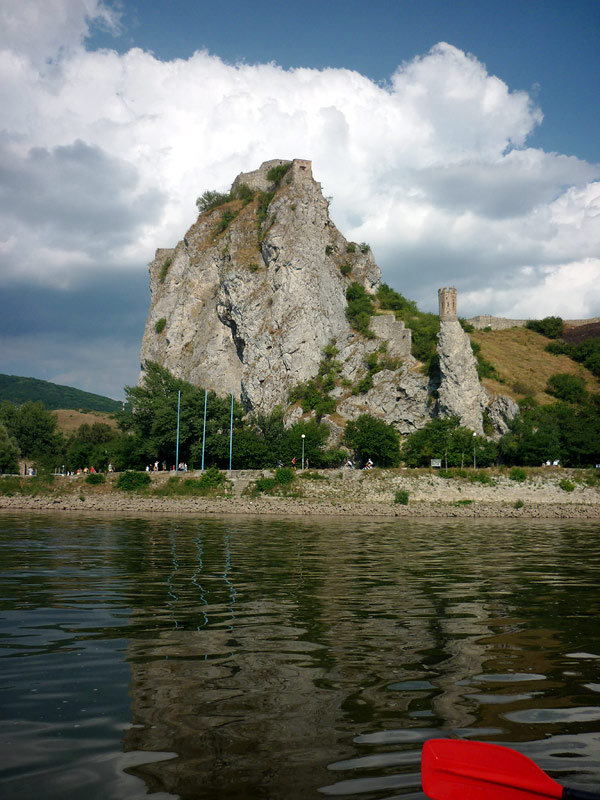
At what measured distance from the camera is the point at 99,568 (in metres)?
14.0

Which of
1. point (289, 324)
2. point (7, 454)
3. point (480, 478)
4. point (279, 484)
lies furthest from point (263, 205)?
point (480, 478)

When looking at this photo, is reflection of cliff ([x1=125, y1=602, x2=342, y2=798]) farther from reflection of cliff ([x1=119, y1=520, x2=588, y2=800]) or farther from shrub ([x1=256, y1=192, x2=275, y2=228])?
shrub ([x1=256, y1=192, x2=275, y2=228])

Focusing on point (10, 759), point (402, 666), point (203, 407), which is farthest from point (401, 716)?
point (203, 407)

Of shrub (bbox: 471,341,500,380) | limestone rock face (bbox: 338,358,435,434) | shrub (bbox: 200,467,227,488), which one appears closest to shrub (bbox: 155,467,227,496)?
shrub (bbox: 200,467,227,488)

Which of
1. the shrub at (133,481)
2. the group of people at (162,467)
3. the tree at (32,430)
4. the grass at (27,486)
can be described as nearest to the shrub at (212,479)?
the shrub at (133,481)

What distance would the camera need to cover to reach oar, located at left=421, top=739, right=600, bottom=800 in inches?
133

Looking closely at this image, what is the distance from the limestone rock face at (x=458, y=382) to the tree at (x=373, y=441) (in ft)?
25.2

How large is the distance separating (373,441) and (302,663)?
53.9 m

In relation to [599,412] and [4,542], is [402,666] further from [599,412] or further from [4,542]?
[599,412]

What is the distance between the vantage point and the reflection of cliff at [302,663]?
13.4 ft

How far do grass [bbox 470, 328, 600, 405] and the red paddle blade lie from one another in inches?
2878

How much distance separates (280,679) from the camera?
A: 5797 millimetres

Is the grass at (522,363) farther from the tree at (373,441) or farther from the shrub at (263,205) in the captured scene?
the shrub at (263,205)

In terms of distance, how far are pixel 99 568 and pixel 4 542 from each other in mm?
7534
